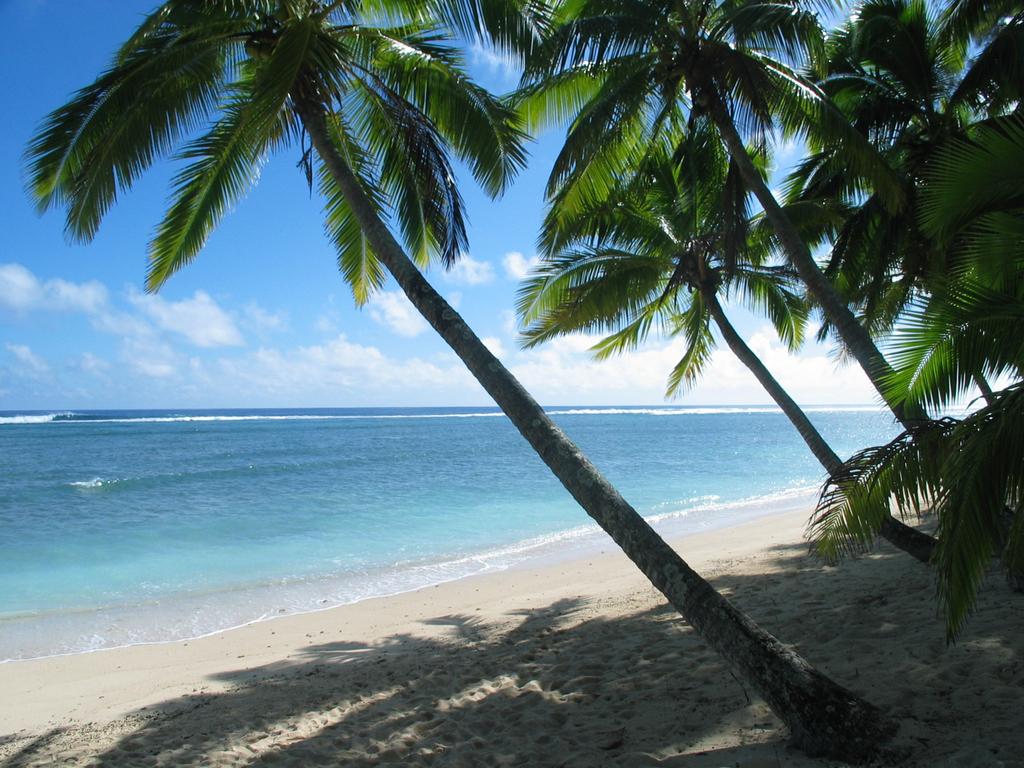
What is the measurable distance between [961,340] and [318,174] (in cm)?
624

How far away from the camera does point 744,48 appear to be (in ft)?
22.9

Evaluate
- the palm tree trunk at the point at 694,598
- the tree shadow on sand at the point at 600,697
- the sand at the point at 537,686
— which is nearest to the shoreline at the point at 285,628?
the sand at the point at 537,686

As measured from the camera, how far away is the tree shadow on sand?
355cm

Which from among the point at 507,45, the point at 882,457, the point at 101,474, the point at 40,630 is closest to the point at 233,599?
the point at 40,630

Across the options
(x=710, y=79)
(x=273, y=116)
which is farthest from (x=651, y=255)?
(x=273, y=116)

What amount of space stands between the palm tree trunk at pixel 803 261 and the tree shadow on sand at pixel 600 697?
197cm

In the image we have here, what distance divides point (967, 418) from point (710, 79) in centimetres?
472

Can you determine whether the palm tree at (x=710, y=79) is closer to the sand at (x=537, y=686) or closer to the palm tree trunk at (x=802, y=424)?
the palm tree trunk at (x=802, y=424)

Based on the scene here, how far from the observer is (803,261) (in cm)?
615

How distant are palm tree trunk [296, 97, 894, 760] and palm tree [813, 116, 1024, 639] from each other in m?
0.68

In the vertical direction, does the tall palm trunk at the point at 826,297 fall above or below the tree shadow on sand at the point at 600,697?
above

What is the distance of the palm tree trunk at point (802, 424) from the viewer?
562 cm

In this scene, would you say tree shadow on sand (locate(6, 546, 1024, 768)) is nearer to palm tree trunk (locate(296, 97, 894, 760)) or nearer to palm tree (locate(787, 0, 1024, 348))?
palm tree trunk (locate(296, 97, 894, 760))

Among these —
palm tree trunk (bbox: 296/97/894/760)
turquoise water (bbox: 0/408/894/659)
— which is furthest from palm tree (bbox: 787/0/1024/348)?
turquoise water (bbox: 0/408/894/659)
